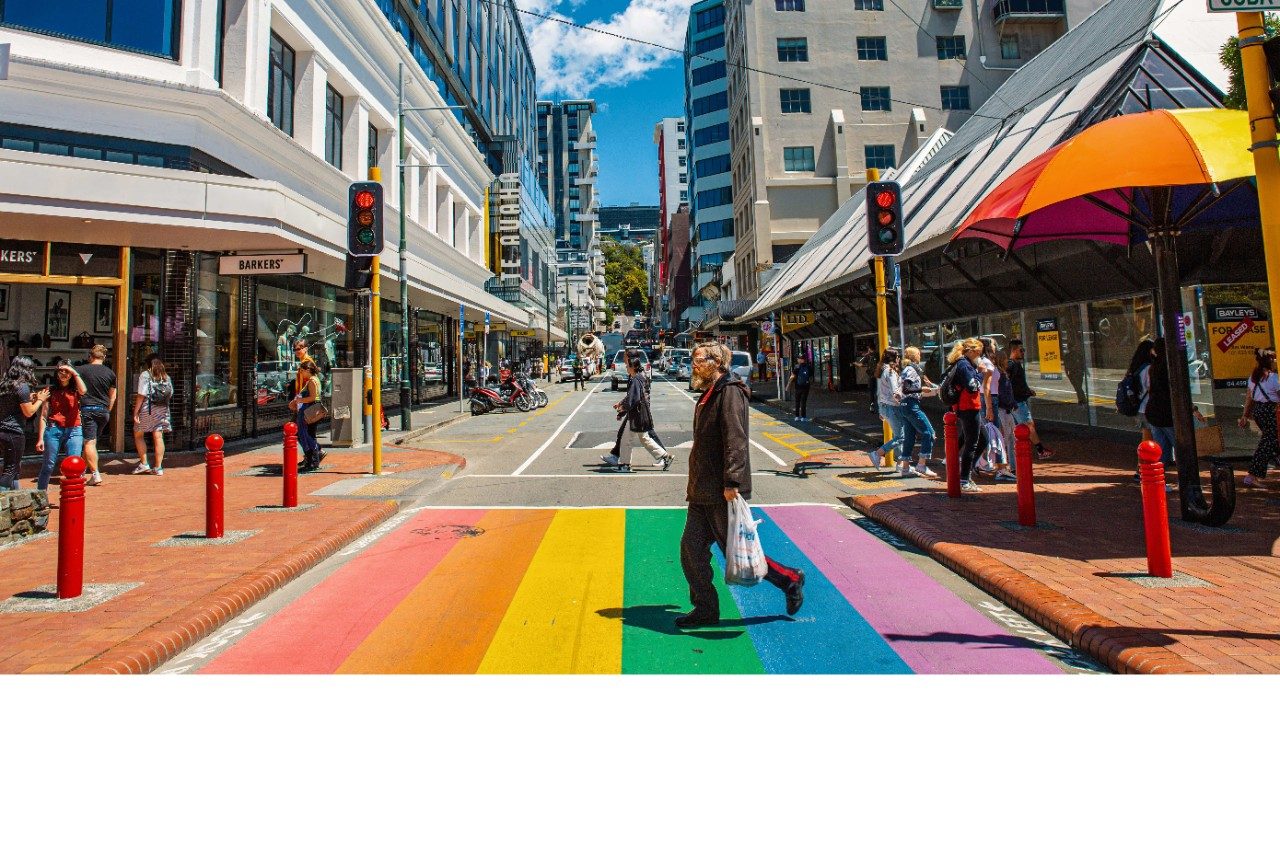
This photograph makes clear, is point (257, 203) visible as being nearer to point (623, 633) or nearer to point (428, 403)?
point (623, 633)

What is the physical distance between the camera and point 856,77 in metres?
50.3

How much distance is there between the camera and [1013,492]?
29.6 ft

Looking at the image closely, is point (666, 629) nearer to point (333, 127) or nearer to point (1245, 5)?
point (1245, 5)

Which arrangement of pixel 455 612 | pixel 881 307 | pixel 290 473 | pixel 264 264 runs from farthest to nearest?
pixel 264 264 → pixel 881 307 → pixel 290 473 → pixel 455 612

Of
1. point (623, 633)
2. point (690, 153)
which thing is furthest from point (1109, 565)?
point (690, 153)

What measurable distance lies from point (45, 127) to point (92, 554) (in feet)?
34.1

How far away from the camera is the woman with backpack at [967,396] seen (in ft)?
30.1

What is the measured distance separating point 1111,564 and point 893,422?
5.06 metres

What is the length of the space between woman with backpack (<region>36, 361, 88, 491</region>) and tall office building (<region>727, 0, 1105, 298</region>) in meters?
45.4

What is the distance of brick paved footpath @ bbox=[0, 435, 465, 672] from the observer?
14.4 feet

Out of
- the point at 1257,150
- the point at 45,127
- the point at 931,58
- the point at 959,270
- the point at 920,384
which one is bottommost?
the point at 920,384

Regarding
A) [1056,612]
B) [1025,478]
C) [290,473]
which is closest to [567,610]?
[1056,612]

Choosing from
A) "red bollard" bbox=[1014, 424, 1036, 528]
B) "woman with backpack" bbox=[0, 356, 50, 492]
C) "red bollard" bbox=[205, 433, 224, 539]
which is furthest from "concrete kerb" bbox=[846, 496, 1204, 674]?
"woman with backpack" bbox=[0, 356, 50, 492]

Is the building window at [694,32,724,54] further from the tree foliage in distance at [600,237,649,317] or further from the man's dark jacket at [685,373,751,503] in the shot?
the tree foliage in distance at [600,237,649,317]
